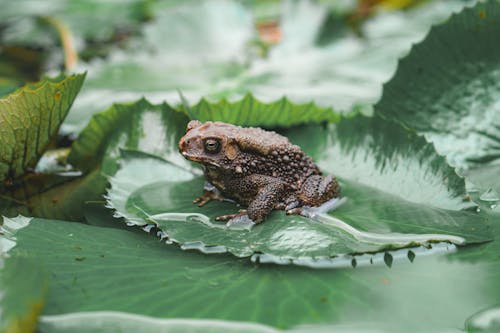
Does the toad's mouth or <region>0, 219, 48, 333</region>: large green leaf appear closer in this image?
<region>0, 219, 48, 333</region>: large green leaf

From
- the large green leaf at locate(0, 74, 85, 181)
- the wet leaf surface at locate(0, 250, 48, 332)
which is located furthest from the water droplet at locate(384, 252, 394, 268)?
the large green leaf at locate(0, 74, 85, 181)

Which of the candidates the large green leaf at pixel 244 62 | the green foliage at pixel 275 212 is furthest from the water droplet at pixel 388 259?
the large green leaf at pixel 244 62

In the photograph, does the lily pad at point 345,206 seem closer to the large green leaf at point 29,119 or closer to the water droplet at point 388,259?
the water droplet at point 388,259

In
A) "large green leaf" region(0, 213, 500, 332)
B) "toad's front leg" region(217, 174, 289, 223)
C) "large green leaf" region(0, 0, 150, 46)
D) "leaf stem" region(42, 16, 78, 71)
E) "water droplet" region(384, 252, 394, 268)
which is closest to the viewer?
"large green leaf" region(0, 213, 500, 332)

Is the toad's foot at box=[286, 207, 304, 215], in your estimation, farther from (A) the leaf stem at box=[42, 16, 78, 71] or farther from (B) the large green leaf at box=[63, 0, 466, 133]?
(A) the leaf stem at box=[42, 16, 78, 71]

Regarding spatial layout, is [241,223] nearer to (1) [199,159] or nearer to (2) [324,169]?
(1) [199,159]

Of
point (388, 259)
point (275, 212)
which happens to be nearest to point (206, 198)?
point (275, 212)

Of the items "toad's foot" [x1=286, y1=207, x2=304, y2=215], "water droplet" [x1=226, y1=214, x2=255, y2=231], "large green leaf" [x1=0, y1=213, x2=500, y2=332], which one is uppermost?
"toad's foot" [x1=286, y1=207, x2=304, y2=215]

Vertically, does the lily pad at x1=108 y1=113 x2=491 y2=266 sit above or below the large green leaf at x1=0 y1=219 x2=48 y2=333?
above
